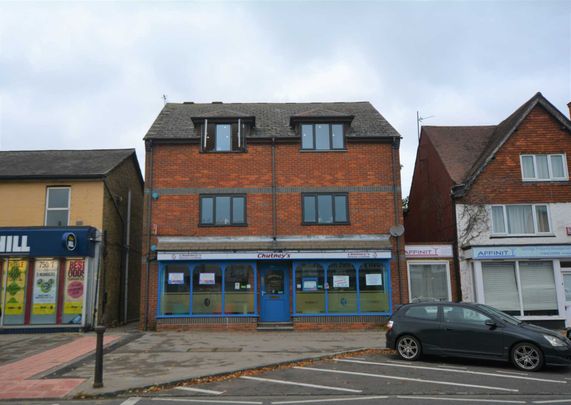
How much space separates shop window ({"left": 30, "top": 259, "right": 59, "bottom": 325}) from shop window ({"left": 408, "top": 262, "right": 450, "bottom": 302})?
514 inches

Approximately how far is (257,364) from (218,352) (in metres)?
2.25

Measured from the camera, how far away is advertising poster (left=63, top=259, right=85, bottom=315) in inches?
688

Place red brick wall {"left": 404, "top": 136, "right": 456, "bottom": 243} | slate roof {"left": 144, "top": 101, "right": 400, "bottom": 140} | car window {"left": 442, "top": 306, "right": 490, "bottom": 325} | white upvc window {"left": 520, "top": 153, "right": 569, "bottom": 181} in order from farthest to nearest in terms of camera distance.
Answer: red brick wall {"left": 404, "top": 136, "right": 456, "bottom": 243}
slate roof {"left": 144, "top": 101, "right": 400, "bottom": 140}
white upvc window {"left": 520, "top": 153, "right": 569, "bottom": 181}
car window {"left": 442, "top": 306, "right": 490, "bottom": 325}

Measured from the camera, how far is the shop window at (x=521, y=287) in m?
18.1

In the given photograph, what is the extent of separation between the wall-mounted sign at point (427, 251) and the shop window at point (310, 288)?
3435mm

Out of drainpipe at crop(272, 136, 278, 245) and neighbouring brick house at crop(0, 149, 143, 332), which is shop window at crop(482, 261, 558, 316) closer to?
drainpipe at crop(272, 136, 278, 245)

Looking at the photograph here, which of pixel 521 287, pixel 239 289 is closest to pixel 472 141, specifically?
pixel 521 287

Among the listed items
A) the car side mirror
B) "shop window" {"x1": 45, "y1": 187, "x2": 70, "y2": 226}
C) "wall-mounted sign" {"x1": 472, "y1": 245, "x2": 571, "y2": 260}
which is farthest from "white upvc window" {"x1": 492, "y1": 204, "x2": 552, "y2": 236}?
"shop window" {"x1": 45, "y1": 187, "x2": 70, "y2": 226}

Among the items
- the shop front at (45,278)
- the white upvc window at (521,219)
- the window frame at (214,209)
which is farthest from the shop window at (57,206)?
the white upvc window at (521,219)

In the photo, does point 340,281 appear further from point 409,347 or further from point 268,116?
point 268,116

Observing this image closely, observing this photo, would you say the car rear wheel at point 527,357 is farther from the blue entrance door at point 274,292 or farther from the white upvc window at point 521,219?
the blue entrance door at point 274,292

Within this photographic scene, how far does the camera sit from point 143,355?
40.7 ft

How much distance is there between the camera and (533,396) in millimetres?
8227

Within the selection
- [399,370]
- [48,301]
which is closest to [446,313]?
[399,370]
